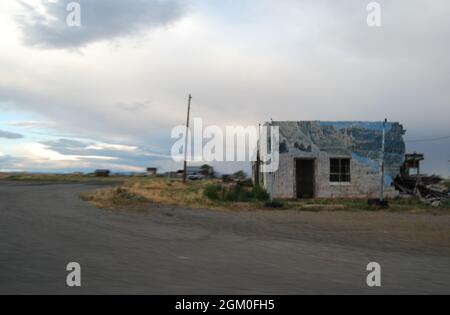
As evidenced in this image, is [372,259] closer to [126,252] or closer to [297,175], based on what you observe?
[126,252]

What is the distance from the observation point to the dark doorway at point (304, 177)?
81.3ft

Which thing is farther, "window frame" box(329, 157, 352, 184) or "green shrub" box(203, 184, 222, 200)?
"window frame" box(329, 157, 352, 184)

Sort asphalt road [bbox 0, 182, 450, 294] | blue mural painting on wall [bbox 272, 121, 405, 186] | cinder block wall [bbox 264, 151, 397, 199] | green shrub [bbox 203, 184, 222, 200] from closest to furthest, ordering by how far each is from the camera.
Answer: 1. asphalt road [bbox 0, 182, 450, 294]
2. green shrub [bbox 203, 184, 222, 200]
3. cinder block wall [bbox 264, 151, 397, 199]
4. blue mural painting on wall [bbox 272, 121, 405, 186]

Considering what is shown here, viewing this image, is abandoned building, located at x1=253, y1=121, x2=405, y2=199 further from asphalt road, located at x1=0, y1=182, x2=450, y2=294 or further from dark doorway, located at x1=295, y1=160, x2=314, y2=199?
asphalt road, located at x1=0, y1=182, x2=450, y2=294

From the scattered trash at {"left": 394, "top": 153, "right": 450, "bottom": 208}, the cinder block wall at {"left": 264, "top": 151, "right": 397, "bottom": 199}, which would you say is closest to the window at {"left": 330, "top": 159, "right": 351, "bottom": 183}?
the cinder block wall at {"left": 264, "top": 151, "right": 397, "bottom": 199}

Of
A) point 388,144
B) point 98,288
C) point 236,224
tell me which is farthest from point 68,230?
point 388,144

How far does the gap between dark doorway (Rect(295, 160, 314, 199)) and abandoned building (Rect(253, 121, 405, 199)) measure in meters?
0.30

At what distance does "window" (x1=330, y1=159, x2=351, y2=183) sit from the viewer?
961 inches

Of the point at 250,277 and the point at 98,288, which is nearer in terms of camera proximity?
the point at 98,288

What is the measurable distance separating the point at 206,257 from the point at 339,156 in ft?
55.4

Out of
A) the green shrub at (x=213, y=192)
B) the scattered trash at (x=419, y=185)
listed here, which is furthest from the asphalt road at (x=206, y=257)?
the scattered trash at (x=419, y=185)

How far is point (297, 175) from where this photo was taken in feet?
81.3

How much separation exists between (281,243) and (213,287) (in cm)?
478

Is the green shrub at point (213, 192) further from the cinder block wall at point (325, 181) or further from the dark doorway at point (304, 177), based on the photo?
the dark doorway at point (304, 177)
